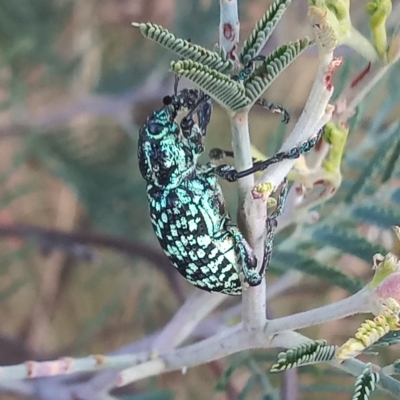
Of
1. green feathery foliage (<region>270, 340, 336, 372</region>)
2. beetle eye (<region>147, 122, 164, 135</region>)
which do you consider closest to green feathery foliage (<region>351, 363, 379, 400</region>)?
green feathery foliage (<region>270, 340, 336, 372</region>)

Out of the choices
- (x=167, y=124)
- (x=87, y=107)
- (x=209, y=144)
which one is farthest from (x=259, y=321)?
(x=209, y=144)

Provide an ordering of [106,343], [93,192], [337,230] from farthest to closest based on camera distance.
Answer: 1. [106,343]
2. [93,192]
3. [337,230]

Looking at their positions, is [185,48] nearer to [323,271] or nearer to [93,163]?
[323,271]

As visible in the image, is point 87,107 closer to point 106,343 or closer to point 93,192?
point 93,192

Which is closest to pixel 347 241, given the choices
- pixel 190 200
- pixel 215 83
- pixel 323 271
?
pixel 323 271

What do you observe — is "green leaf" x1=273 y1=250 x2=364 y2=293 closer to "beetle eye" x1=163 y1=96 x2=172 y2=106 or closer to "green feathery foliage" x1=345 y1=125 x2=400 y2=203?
"green feathery foliage" x1=345 y1=125 x2=400 y2=203

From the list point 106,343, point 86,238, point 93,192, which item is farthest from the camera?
point 106,343
